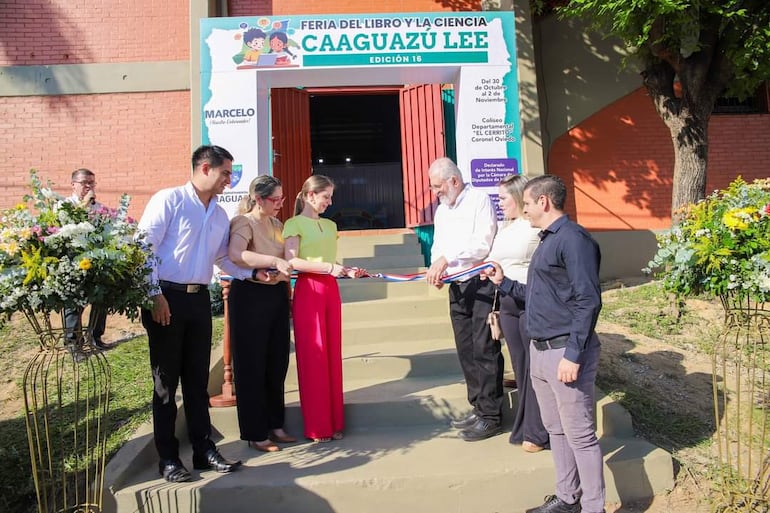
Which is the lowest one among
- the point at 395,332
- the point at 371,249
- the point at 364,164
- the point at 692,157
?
the point at 395,332

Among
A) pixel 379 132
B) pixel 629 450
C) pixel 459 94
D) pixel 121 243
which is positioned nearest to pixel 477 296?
pixel 629 450

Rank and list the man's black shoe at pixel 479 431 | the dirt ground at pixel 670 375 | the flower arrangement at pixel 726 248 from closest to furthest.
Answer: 1. the flower arrangement at pixel 726 248
2. the dirt ground at pixel 670 375
3. the man's black shoe at pixel 479 431

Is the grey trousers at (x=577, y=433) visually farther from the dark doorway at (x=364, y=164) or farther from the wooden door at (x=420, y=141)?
the dark doorway at (x=364, y=164)

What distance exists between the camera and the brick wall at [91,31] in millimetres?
8367

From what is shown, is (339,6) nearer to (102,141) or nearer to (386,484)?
(102,141)

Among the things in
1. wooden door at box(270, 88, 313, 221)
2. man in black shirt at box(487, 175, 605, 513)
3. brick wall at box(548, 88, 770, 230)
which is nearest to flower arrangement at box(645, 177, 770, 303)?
man in black shirt at box(487, 175, 605, 513)

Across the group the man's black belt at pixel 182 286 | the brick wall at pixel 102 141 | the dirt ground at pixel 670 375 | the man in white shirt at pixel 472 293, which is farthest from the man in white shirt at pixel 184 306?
the brick wall at pixel 102 141

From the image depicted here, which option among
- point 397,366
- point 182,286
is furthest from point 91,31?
point 397,366

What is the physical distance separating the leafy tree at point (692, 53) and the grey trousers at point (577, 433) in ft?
14.7

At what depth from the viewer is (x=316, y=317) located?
12.1ft

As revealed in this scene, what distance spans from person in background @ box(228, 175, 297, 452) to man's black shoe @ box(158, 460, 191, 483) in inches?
20.4

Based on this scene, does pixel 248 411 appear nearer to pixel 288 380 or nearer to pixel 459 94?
pixel 288 380

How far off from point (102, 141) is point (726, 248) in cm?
878

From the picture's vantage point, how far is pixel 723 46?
258 inches
